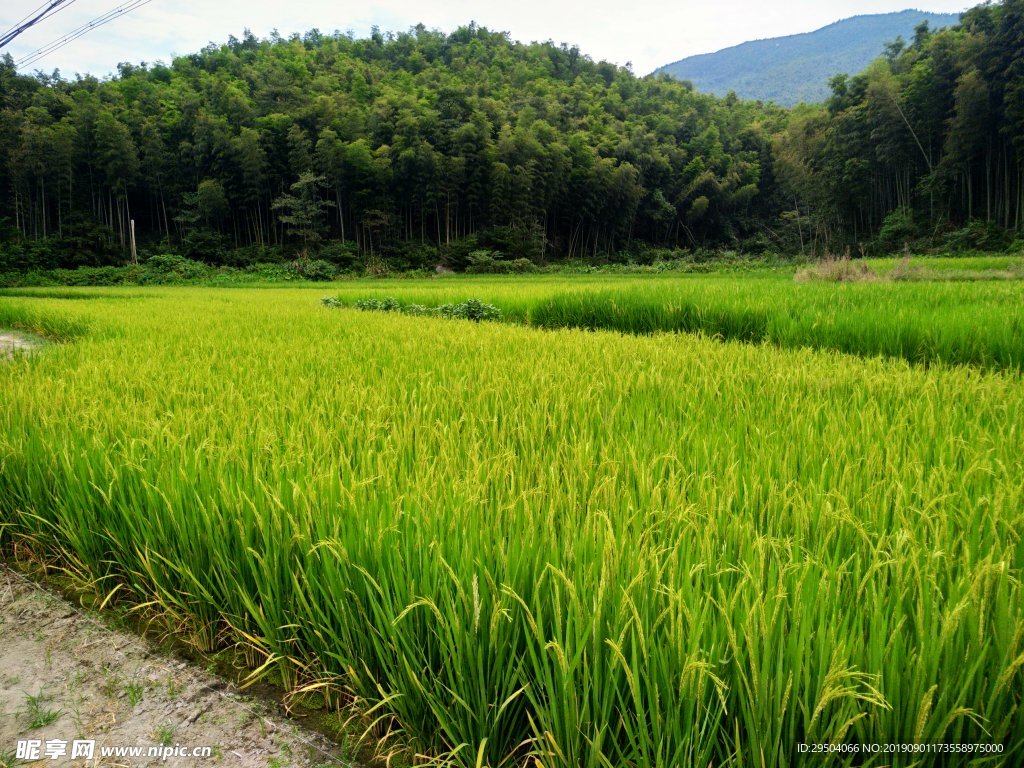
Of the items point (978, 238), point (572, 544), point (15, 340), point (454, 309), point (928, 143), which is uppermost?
point (928, 143)

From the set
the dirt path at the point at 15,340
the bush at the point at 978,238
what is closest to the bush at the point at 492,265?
the bush at the point at 978,238

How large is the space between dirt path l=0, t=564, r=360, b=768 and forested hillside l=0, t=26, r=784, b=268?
35.1m

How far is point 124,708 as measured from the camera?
1.16m

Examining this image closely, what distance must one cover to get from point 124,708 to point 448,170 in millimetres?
40017

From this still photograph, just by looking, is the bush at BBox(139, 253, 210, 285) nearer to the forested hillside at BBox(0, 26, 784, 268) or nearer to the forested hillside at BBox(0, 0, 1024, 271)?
the forested hillside at BBox(0, 0, 1024, 271)

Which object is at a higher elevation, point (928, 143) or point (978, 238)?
point (928, 143)

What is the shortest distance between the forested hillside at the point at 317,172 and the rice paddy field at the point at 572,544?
34256mm

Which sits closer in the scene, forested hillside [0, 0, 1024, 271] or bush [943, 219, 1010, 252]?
bush [943, 219, 1010, 252]

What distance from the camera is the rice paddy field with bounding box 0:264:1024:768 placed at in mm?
760

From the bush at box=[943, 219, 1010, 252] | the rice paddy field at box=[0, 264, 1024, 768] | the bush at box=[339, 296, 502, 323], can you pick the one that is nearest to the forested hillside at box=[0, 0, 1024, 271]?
the bush at box=[943, 219, 1010, 252]

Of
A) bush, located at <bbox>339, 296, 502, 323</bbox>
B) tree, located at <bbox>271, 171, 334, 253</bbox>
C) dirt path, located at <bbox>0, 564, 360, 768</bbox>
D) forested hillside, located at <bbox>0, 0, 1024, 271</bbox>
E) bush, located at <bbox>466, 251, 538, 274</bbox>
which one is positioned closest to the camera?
dirt path, located at <bbox>0, 564, 360, 768</bbox>

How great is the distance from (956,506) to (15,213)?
5049cm

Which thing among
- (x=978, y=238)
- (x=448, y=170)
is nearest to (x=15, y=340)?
(x=978, y=238)

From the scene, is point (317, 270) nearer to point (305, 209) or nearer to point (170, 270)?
point (305, 209)
